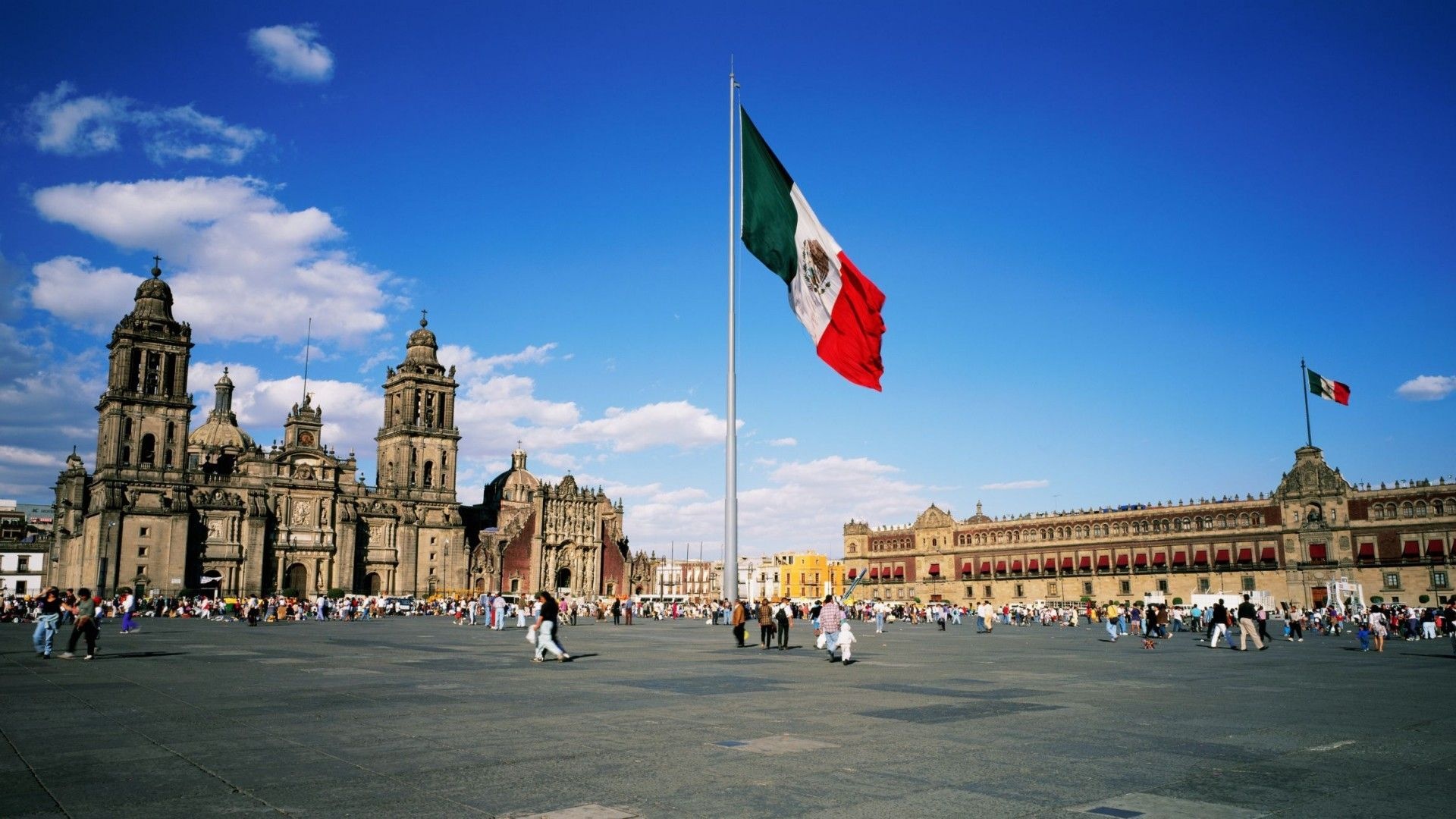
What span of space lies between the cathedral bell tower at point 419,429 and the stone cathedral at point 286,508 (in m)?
0.14

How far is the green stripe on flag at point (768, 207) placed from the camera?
16.9 meters

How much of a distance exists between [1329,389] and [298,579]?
7891 centimetres

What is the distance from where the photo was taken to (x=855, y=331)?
58.3 feet

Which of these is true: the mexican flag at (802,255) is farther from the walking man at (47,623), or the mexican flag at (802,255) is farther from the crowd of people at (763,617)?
the walking man at (47,623)

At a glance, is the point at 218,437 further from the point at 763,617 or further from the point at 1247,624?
the point at 1247,624

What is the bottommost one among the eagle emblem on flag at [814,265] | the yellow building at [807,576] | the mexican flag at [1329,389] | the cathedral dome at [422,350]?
the yellow building at [807,576]

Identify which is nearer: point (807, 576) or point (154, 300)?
point (154, 300)

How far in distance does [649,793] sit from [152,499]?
8550cm

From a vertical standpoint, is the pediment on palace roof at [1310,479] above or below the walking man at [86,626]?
above

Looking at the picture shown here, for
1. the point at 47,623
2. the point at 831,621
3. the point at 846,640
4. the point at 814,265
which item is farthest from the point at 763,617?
the point at 47,623

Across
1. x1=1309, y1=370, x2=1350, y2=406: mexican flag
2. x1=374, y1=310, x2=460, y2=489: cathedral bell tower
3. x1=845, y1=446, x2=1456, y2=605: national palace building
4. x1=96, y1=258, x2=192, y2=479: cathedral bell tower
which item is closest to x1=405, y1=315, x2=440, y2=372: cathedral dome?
x1=374, y1=310, x2=460, y2=489: cathedral bell tower

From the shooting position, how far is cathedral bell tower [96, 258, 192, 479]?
79137 mm

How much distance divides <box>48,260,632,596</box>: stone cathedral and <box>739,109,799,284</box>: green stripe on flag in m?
75.1

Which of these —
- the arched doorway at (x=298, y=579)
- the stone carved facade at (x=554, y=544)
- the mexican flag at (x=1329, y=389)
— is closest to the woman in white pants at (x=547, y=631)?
the mexican flag at (x=1329, y=389)
